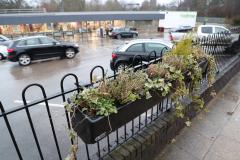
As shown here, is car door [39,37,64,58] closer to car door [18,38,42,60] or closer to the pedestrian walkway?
Result: car door [18,38,42,60]

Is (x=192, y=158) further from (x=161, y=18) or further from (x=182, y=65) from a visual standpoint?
(x=161, y=18)

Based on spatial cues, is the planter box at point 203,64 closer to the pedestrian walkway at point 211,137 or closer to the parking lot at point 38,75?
the pedestrian walkway at point 211,137

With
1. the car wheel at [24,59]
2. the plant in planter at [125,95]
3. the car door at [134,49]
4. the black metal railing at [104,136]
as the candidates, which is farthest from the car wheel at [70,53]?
the plant in planter at [125,95]

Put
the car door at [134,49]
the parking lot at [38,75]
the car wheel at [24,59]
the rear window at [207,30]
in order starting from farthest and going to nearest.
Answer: the rear window at [207,30] → the car wheel at [24,59] → the car door at [134,49] → the parking lot at [38,75]

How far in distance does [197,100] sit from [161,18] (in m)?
33.8

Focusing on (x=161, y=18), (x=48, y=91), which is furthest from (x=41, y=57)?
(x=161, y=18)

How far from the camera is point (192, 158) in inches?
102

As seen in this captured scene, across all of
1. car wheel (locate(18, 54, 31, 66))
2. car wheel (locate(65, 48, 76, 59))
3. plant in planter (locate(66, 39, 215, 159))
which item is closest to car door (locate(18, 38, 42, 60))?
car wheel (locate(18, 54, 31, 66))

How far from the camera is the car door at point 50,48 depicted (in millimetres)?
10805

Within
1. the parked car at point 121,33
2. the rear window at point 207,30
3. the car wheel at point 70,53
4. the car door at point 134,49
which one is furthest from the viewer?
the parked car at point 121,33

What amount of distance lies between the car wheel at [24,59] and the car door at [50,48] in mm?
913

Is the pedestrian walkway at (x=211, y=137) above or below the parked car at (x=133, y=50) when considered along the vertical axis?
below

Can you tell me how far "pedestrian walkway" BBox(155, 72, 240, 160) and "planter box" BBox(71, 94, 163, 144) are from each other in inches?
45.8

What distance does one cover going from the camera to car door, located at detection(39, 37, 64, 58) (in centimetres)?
1080
